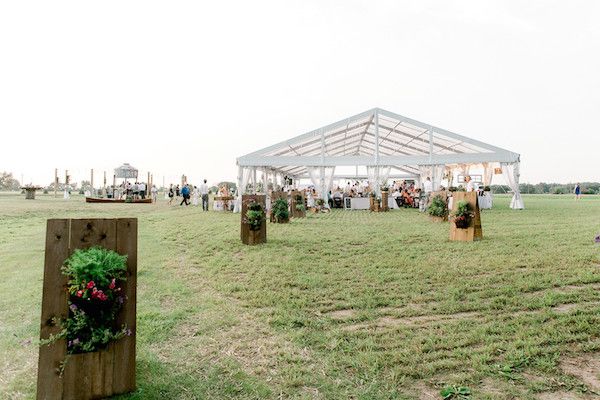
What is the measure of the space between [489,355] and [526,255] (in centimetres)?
415

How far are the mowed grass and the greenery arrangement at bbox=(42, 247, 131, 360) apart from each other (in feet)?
1.51

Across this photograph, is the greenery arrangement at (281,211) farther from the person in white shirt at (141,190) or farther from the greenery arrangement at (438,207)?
the person in white shirt at (141,190)

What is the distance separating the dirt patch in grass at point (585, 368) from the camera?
262 cm

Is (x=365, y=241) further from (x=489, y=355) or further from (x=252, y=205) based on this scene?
(x=489, y=355)

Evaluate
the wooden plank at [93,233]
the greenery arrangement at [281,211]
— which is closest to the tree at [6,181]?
the greenery arrangement at [281,211]

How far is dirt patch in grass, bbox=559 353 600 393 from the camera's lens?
2.62 m

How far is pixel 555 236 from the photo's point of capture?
8711 mm

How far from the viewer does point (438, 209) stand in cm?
1293

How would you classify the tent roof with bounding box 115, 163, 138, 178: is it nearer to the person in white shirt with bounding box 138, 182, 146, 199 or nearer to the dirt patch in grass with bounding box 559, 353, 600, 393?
the person in white shirt with bounding box 138, 182, 146, 199

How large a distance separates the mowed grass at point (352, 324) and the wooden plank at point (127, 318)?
142 millimetres

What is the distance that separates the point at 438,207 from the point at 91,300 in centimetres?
1193

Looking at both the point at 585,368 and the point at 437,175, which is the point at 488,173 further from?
the point at 585,368

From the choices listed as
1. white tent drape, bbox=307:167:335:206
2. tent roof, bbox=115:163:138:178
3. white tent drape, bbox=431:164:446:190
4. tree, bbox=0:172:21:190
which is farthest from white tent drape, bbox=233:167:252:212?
tree, bbox=0:172:21:190

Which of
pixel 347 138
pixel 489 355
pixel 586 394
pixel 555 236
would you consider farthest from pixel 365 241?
pixel 347 138
